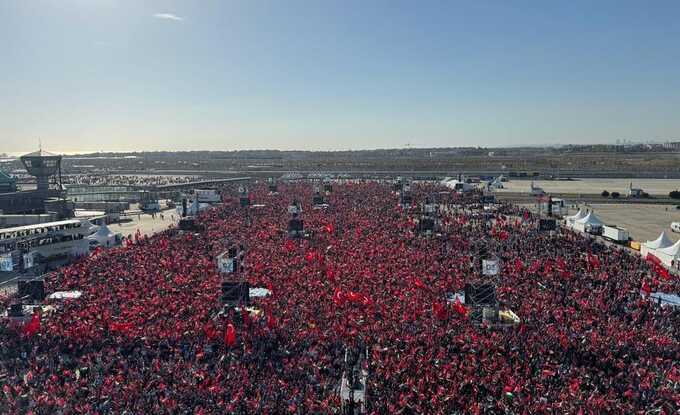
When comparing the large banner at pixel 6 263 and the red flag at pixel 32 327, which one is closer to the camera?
the red flag at pixel 32 327

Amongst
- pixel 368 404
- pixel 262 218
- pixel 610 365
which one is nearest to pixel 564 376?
pixel 610 365

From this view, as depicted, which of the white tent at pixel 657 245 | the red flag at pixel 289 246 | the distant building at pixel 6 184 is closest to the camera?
the white tent at pixel 657 245

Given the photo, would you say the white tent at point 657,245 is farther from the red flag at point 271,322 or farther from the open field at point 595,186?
the open field at point 595,186

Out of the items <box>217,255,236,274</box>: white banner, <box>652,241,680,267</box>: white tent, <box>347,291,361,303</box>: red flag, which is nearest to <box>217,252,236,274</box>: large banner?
<box>217,255,236,274</box>: white banner

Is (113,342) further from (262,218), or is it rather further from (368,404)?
(262,218)

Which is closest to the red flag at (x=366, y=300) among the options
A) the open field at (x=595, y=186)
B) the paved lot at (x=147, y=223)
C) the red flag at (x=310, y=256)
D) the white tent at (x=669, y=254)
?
the red flag at (x=310, y=256)

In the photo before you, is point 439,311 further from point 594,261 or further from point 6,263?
point 6,263
